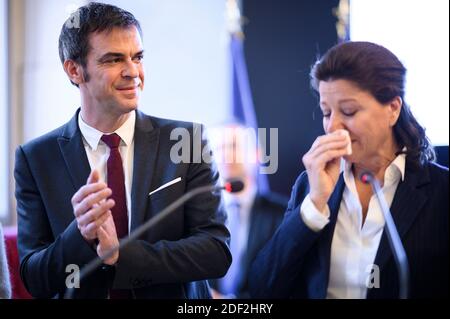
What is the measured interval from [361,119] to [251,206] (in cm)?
67

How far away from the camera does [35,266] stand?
5.13 ft

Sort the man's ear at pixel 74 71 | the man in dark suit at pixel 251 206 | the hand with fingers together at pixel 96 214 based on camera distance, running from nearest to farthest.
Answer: the hand with fingers together at pixel 96 214
the man's ear at pixel 74 71
the man in dark suit at pixel 251 206

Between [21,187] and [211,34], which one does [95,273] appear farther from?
[211,34]

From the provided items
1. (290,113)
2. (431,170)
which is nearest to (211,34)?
(290,113)

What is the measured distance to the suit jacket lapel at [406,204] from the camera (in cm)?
147

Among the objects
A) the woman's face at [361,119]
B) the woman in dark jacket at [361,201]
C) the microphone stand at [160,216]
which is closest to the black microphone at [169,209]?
the microphone stand at [160,216]

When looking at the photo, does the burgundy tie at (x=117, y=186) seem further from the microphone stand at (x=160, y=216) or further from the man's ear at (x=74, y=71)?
the man's ear at (x=74, y=71)

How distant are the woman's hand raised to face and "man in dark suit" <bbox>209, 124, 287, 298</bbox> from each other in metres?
0.37

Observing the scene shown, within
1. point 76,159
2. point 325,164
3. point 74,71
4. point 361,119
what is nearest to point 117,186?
point 76,159

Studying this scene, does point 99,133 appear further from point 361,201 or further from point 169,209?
point 361,201

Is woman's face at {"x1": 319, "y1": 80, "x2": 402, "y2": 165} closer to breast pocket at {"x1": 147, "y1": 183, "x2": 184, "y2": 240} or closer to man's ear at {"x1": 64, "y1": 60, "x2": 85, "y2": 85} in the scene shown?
breast pocket at {"x1": 147, "y1": 183, "x2": 184, "y2": 240}

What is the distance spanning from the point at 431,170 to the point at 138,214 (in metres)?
0.73

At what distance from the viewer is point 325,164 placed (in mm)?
1471

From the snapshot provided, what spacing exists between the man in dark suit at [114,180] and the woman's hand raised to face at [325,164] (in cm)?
28
